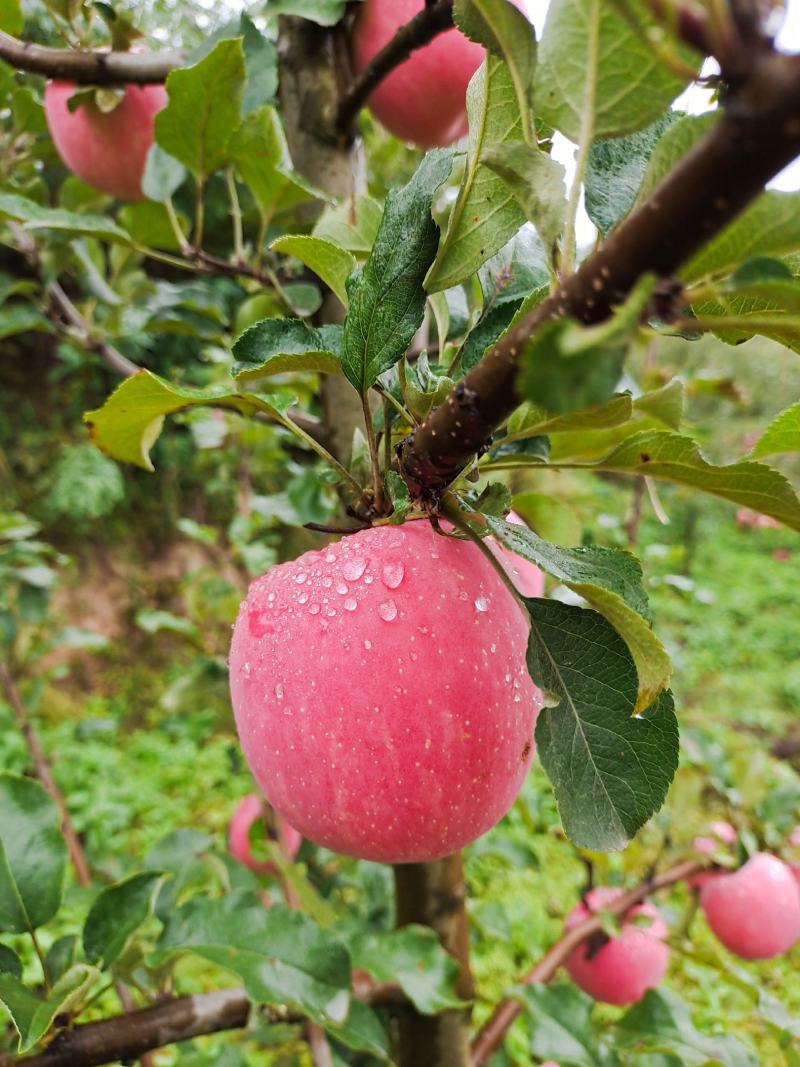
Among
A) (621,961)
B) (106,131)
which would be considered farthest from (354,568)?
(621,961)

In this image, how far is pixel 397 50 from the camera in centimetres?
50

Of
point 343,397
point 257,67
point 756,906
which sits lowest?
point 756,906

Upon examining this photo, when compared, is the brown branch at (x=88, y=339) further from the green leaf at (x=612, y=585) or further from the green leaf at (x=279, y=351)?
the green leaf at (x=612, y=585)

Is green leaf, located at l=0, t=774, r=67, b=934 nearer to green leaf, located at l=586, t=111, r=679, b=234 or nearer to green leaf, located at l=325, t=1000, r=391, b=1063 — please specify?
green leaf, located at l=325, t=1000, r=391, b=1063

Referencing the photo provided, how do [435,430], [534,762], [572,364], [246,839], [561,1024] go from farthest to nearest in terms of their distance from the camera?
[534,762]
[246,839]
[561,1024]
[435,430]
[572,364]

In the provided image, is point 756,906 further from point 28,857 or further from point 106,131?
point 106,131

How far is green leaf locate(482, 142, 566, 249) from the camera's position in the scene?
0.24m

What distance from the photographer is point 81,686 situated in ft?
8.83

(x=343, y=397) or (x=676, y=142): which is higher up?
(x=676, y=142)

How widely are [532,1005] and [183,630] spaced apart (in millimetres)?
739

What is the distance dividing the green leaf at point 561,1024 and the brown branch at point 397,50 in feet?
2.43

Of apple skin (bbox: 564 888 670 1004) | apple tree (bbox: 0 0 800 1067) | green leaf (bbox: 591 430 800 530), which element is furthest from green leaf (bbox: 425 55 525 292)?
apple skin (bbox: 564 888 670 1004)

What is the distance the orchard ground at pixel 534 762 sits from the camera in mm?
961

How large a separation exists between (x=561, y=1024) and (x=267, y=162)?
740 mm
